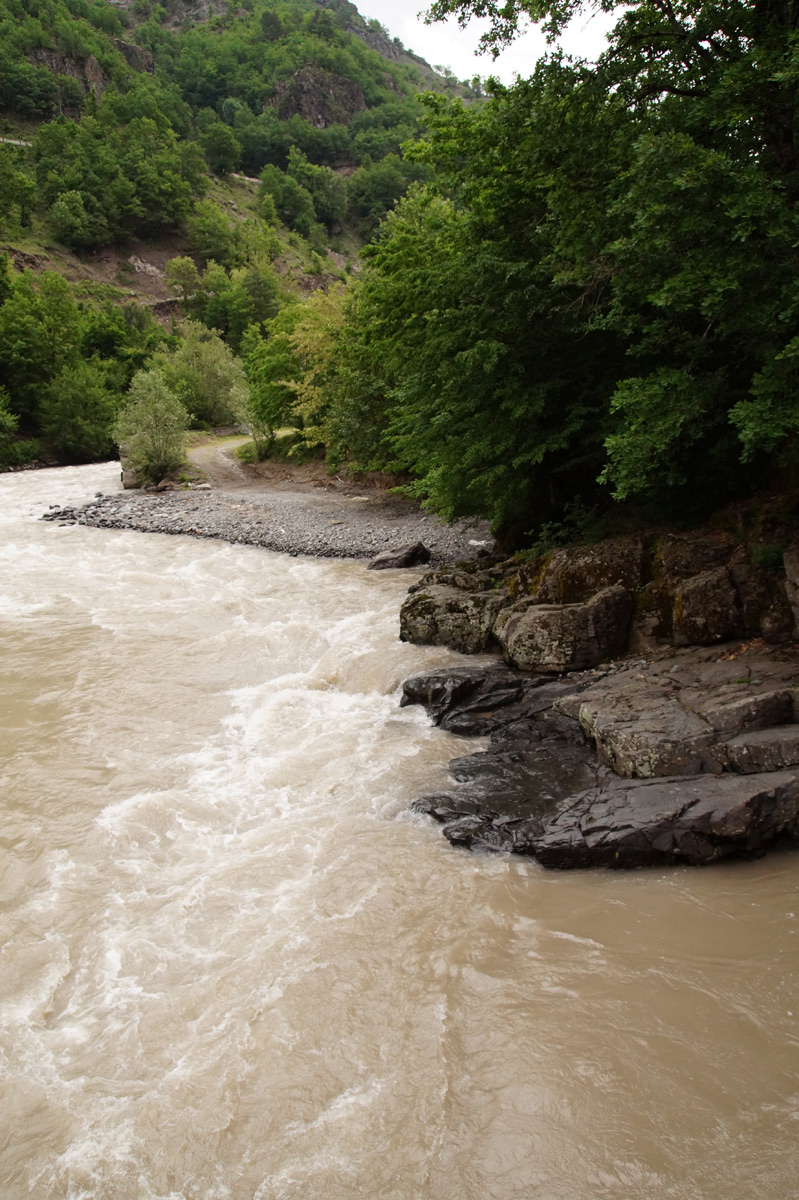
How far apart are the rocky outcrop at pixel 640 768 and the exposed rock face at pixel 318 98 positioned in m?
185

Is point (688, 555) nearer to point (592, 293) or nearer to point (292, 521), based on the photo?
point (592, 293)

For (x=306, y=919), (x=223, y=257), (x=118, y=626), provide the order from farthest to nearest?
(x=223, y=257)
(x=118, y=626)
(x=306, y=919)

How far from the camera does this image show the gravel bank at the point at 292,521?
851 inches

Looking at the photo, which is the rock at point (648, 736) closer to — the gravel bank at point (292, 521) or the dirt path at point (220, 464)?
the gravel bank at point (292, 521)

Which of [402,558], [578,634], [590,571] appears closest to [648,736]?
[578,634]

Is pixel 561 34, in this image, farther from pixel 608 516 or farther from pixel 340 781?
pixel 340 781

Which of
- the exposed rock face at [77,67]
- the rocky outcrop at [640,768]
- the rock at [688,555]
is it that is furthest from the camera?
the exposed rock face at [77,67]

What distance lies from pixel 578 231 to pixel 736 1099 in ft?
33.8

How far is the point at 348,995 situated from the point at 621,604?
760 centimetres

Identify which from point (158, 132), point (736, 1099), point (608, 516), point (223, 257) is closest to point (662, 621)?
point (608, 516)

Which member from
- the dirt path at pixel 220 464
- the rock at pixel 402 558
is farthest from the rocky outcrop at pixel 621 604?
the dirt path at pixel 220 464

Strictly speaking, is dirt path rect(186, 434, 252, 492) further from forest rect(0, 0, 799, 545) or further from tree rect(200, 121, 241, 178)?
tree rect(200, 121, 241, 178)

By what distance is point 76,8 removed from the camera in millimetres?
142750

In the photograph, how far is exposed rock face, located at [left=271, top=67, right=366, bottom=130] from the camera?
157m
